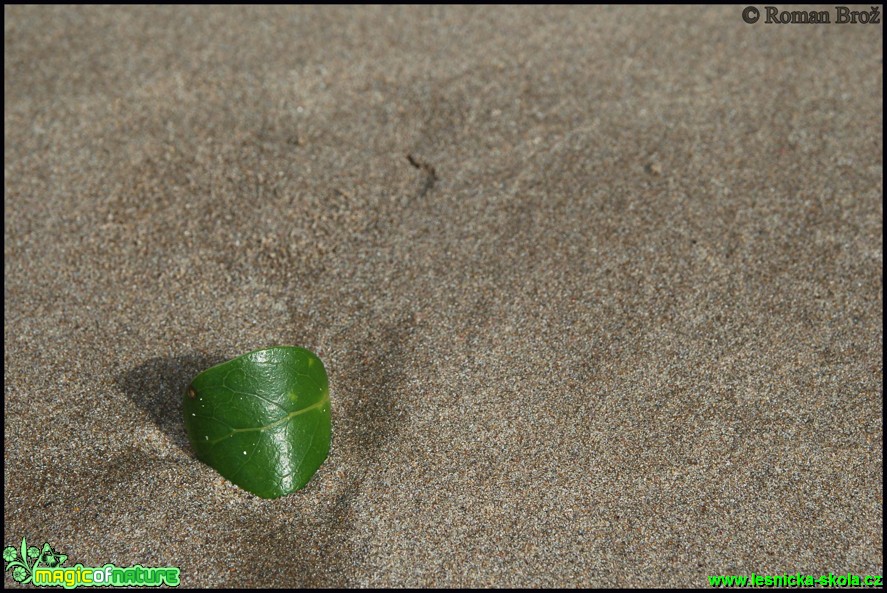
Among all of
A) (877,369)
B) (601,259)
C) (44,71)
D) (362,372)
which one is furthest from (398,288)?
(44,71)

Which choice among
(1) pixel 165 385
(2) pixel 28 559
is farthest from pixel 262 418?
(2) pixel 28 559

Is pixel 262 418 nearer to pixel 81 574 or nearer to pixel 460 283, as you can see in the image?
pixel 81 574

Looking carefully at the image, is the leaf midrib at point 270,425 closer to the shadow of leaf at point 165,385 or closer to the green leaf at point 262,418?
the green leaf at point 262,418

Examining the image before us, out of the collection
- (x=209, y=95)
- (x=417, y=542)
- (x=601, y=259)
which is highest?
(x=209, y=95)

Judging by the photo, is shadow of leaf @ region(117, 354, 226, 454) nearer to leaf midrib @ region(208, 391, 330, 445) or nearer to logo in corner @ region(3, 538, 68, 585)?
leaf midrib @ region(208, 391, 330, 445)

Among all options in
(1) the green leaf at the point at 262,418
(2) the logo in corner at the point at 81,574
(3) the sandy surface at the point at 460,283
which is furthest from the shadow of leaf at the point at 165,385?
(2) the logo in corner at the point at 81,574

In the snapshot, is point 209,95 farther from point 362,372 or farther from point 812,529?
point 812,529

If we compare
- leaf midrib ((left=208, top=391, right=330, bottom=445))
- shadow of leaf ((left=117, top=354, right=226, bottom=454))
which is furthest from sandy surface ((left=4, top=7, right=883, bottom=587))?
leaf midrib ((left=208, top=391, right=330, bottom=445))
